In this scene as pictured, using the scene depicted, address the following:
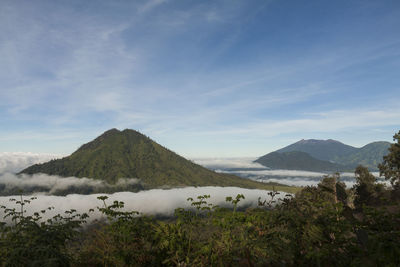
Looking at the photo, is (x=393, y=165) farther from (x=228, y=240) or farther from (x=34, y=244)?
(x=34, y=244)

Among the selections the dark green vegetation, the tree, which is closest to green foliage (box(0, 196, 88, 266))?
the dark green vegetation

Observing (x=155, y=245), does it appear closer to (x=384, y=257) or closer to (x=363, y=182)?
(x=384, y=257)

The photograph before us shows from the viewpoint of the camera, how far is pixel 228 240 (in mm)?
4785

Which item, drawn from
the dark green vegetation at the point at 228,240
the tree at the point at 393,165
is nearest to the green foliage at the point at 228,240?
the dark green vegetation at the point at 228,240

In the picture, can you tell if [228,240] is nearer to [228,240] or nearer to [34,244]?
[228,240]

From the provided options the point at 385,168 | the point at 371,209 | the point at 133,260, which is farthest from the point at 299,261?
the point at 385,168

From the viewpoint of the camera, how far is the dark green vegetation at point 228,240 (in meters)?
3.69

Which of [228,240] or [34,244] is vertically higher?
[34,244]

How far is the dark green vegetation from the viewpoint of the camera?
369 cm

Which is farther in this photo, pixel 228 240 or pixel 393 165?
pixel 393 165

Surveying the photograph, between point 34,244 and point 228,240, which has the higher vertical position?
point 34,244

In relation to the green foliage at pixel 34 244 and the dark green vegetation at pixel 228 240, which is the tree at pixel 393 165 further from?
the green foliage at pixel 34 244

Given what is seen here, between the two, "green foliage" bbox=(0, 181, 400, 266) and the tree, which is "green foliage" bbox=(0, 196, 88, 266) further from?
the tree

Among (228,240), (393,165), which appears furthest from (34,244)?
(393,165)
